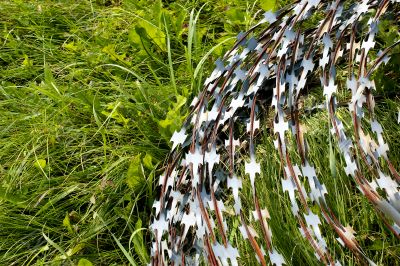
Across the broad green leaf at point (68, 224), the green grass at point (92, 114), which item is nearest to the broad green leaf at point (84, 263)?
the green grass at point (92, 114)

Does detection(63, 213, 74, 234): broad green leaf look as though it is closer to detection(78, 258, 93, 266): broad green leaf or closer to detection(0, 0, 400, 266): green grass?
detection(0, 0, 400, 266): green grass

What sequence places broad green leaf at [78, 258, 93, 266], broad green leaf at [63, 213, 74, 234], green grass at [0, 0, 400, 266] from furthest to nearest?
1. broad green leaf at [63, 213, 74, 234]
2. broad green leaf at [78, 258, 93, 266]
3. green grass at [0, 0, 400, 266]

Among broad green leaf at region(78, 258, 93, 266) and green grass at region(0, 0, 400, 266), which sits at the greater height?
green grass at region(0, 0, 400, 266)

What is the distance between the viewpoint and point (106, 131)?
9.64 ft

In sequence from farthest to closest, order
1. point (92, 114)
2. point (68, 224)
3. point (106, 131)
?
point (92, 114), point (106, 131), point (68, 224)

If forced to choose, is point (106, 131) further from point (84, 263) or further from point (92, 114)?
point (84, 263)

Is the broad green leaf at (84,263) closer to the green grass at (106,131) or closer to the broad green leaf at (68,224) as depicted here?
the green grass at (106,131)

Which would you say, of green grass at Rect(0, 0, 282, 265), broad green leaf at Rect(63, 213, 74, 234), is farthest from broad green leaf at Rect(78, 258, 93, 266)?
broad green leaf at Rect(63, 213, 74, 234)

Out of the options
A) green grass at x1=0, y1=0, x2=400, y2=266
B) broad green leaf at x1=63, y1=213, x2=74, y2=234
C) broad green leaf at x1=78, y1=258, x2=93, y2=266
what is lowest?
broad green leaf at x1=78, y1=258, x2=93, y2=266

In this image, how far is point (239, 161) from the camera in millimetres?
2527

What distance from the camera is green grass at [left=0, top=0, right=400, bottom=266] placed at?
2.35 meters

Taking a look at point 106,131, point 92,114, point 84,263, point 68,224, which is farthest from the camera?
point 92,114

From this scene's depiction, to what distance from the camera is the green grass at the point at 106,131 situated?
2.35 meters

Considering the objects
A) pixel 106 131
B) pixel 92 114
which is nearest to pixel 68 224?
pixel 106 131
